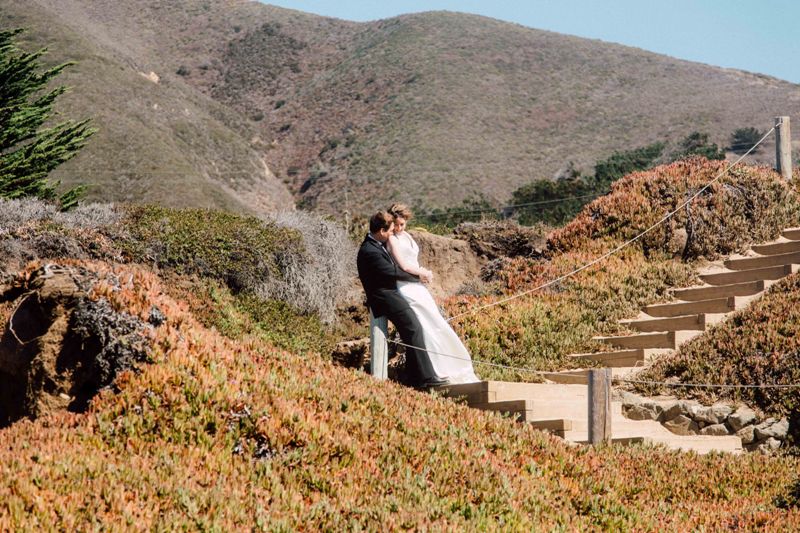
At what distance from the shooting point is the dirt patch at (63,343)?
7496 millimetres

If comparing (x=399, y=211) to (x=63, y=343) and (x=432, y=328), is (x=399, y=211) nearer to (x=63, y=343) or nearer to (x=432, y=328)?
(x=432, y=328)

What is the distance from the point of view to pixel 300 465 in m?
6.86

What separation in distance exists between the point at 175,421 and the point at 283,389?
1161mm

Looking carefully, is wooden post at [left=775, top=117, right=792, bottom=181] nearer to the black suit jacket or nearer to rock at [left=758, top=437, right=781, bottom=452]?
rock at [left=758, top=437, right=781, bottom=452]

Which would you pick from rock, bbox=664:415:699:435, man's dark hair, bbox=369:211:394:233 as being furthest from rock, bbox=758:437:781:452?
man's dark hair, bbox=369:211:394:233

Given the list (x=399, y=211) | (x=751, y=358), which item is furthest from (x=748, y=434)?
(x=399, y=211)

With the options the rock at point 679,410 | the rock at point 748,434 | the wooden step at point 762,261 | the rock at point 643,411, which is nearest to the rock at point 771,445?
the rock at point 748,434

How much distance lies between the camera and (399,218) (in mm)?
10766

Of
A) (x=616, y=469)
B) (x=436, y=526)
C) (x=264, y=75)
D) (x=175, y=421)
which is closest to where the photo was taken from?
(x=436, y=526)

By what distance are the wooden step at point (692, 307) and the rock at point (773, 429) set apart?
11.0 ft

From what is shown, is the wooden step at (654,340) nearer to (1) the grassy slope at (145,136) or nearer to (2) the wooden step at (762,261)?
(2) the wooden step at (762,261)

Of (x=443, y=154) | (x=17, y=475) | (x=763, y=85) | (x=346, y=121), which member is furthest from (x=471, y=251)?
(x=763, y=85)

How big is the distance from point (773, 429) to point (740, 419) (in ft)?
1.28

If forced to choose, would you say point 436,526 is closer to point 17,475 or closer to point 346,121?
point 17,475
